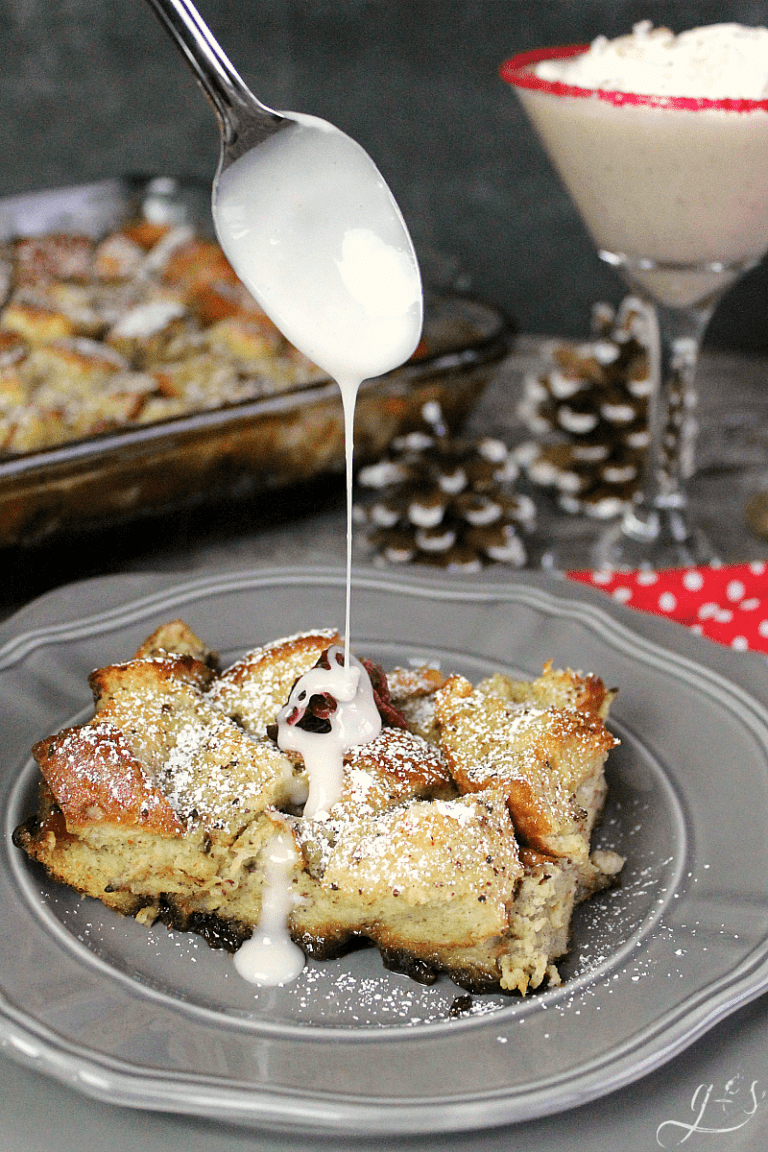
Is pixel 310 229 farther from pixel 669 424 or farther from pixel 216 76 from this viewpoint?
pixel 669 424

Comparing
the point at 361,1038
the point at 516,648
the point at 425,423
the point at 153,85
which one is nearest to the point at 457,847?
the point at 361,1038

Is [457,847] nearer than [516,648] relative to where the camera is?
Yes

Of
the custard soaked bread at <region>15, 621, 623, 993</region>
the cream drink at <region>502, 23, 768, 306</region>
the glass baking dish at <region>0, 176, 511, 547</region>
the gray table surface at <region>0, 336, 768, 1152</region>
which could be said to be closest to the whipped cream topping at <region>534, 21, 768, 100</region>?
the cream drink at <region>502, 23, 768, 306</region>

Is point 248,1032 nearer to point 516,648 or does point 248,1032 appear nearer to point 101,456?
point 516,648

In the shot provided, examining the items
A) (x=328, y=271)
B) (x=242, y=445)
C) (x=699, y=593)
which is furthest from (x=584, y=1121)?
(x=242, y=445)

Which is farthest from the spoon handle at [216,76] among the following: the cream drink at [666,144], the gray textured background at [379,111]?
the gray textured background at [379,111]

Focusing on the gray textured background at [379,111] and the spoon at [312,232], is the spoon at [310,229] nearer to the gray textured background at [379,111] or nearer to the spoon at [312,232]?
the spoon at [312,232]
